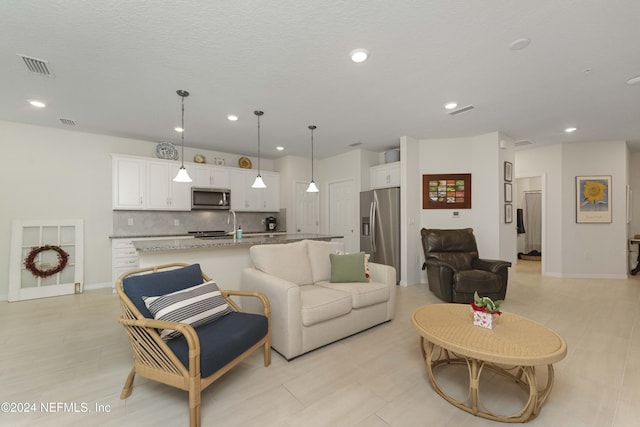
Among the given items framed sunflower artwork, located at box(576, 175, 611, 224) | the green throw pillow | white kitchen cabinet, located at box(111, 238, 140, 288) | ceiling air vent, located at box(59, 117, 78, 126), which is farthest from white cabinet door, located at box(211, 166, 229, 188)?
framed sunflower artwork, located at box(576, 175, 611, 224)

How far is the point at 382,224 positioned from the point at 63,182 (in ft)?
17.5

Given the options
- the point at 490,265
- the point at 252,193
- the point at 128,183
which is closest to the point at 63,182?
the point at 128,183

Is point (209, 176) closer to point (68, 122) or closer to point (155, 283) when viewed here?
point (68, 122)

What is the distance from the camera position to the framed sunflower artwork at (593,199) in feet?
17.3

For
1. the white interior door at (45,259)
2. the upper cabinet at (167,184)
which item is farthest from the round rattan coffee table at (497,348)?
the white interior door at (45,259)

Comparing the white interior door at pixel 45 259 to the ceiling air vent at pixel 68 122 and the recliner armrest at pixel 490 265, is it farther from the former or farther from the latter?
the recliner armrest at pixel 490 265

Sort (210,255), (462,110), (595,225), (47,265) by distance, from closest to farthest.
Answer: (210,255) < (462,110) < (47,265) < (595,225)

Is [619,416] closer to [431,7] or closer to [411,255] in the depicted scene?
[431,7]

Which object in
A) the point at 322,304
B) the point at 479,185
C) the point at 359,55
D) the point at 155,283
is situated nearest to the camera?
the point at 155,283

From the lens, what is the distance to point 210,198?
5.43 m

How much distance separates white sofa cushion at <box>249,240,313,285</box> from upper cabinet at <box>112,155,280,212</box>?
9.49 ft

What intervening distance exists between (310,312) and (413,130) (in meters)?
3.46

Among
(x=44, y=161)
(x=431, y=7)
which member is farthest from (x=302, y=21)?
(x=44, y=161)

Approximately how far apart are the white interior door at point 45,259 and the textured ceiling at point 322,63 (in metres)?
1.61
